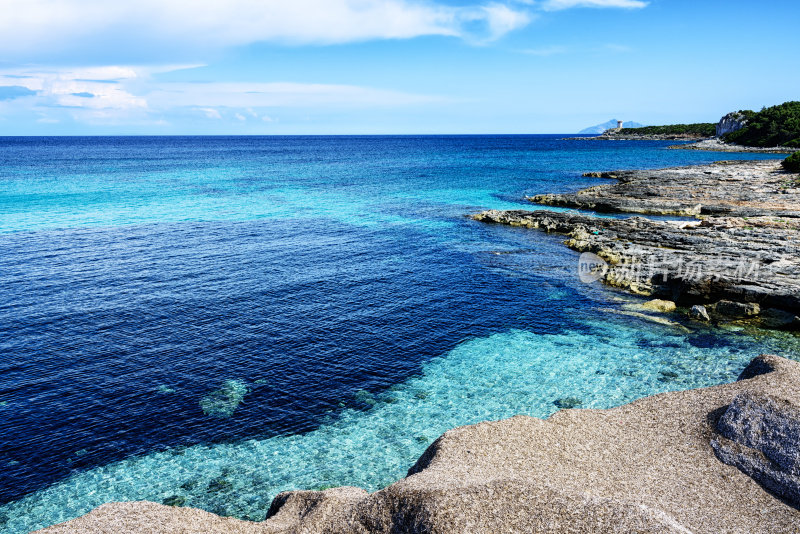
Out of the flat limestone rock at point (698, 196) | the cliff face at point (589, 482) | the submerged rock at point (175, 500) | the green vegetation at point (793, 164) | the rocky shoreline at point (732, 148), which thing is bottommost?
the submerged rock at point (175, 500)

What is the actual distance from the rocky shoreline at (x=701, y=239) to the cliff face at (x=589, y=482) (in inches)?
555

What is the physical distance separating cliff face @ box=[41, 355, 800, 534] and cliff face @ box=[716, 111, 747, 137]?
19863 cm

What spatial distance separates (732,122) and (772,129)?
37.0m

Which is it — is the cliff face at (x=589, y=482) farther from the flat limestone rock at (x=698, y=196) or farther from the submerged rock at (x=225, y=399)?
the flat limestone rock at (x=698, y=196)

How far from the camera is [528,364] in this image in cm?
2530

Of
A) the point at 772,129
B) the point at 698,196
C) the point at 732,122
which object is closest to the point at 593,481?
the point at 698,196

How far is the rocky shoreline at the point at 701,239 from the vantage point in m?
30.5

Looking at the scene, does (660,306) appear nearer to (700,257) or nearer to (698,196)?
(700,257)

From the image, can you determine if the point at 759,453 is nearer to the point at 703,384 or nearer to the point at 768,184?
the point at 703,384

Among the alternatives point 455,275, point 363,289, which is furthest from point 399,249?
point 363,289

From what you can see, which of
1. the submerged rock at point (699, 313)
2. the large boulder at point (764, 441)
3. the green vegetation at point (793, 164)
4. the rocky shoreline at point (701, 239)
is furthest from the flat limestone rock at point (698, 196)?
the large boulder at point (764, 441)

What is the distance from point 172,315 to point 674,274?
3148 cm

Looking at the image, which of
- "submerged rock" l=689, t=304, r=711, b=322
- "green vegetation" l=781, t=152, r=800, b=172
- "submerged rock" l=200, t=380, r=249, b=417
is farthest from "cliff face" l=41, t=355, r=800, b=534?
"green vegetation" l=781, t=152, r=800, b=172

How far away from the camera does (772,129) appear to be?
15250 cm
